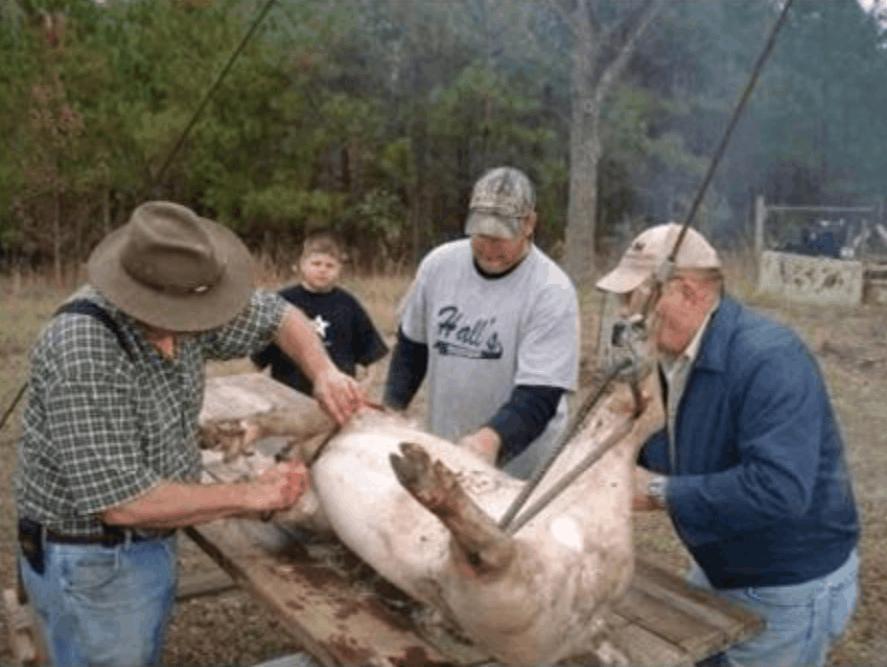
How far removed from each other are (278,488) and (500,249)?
4.17 feet

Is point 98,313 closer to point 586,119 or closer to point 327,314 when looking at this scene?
point 327,314

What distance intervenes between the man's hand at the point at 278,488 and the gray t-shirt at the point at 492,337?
100 cm

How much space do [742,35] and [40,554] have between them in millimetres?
19269

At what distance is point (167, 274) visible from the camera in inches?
91.8

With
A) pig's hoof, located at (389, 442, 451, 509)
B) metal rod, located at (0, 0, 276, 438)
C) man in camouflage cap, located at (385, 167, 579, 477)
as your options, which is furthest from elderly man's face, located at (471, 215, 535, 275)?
pig's hoof, located at (389, 442, 451, 509)

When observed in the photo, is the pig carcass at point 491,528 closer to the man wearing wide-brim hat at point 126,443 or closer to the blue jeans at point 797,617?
the man wearing wide-brim hat at point 126,443

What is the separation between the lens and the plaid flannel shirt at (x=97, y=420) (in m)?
2.25

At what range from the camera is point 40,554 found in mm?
2525

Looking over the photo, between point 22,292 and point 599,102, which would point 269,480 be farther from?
point 599,102

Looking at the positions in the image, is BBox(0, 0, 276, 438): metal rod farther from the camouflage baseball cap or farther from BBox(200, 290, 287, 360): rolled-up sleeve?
the camouflage baseball cap

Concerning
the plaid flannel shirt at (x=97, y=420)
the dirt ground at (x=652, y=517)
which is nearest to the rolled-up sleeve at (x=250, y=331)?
the plaid flannel shirt at (x=97, y=420)

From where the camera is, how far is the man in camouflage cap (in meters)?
3.35

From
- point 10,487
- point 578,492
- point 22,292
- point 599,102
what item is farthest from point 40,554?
point 599,102

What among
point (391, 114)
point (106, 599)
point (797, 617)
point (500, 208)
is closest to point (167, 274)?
point (106, 599)
